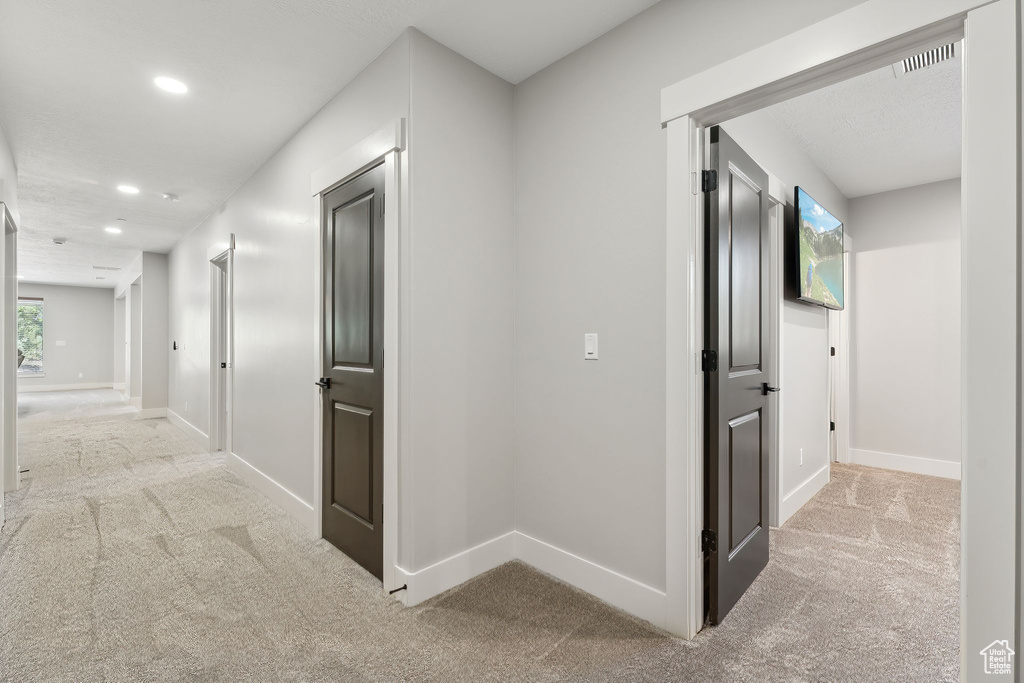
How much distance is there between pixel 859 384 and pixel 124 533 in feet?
19.5

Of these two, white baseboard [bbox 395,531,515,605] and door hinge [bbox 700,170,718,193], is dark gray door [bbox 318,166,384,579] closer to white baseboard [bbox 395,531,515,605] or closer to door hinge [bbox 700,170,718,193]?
white baseboard [bbox 395,531,515,605]

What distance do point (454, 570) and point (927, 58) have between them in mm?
3409

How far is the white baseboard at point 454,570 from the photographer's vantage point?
2129mm

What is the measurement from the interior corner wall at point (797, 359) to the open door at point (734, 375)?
28.1 inches

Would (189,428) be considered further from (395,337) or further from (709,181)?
(709,181)

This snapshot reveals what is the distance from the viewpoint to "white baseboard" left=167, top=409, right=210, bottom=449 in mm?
5273

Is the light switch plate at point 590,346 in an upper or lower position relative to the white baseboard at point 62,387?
upper

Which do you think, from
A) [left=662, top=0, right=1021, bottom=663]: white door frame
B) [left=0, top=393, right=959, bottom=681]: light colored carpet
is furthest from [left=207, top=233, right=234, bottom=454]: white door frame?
[left=662, top=0, right=1021, bottom=663]: white door frame

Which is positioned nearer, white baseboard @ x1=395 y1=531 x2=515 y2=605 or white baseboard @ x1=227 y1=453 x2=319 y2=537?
white baseboard @ x1=395 y1=531 x2=515 y2=605

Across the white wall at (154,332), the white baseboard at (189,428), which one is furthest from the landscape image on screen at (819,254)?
the white wall at (154,332)

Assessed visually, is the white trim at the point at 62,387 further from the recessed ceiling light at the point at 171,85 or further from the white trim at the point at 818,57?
the white trim at the point at 818,57

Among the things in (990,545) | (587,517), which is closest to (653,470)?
(587,517)

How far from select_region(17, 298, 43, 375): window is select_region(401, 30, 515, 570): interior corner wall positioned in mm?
13013

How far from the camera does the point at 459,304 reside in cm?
232
